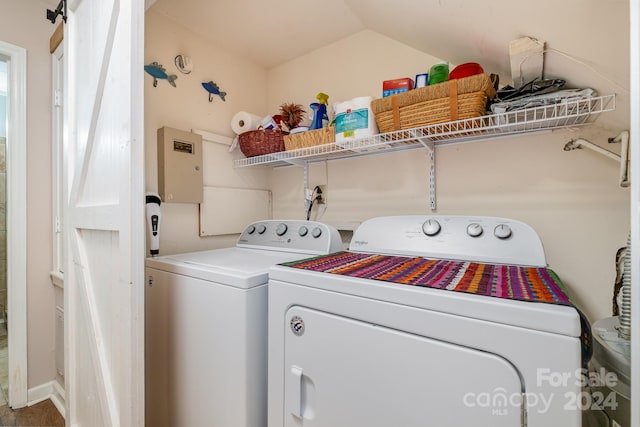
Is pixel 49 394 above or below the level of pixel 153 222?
below

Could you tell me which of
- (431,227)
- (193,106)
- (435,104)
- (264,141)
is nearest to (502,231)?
(431,227)

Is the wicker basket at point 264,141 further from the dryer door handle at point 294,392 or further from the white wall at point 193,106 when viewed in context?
the dryer door handle at point 294,392

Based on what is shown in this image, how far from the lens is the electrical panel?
175 centimetres

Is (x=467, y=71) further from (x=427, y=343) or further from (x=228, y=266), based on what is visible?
(x=228, y=266)

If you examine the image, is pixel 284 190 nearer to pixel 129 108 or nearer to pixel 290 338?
pixel 129 108

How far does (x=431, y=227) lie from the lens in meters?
1.29

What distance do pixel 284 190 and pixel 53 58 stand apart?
1753 millimetres

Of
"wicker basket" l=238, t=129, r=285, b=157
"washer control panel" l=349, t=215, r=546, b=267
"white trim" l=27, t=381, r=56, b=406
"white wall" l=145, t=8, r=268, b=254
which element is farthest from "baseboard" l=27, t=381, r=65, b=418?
"washer control panel" l=349, t=215, r=546, b=267

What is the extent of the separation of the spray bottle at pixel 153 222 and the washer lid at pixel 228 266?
256 mm

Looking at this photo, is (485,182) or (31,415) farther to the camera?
(31,415)

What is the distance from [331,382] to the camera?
0.82 m

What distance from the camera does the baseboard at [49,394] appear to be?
72.2 inches

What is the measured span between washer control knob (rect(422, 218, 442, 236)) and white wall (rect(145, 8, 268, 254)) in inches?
56.0

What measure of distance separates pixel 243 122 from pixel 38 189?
139 cm
